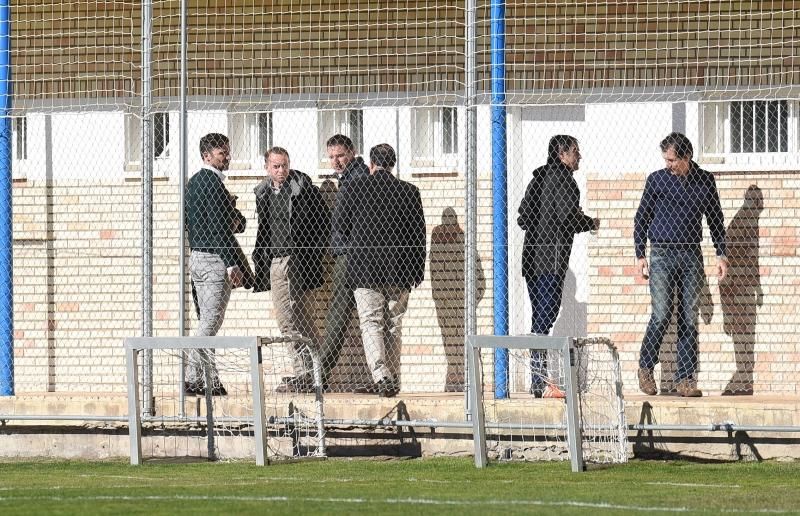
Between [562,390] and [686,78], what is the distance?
2753 mm

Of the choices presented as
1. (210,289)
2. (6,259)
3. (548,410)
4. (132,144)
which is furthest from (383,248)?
(132,144)

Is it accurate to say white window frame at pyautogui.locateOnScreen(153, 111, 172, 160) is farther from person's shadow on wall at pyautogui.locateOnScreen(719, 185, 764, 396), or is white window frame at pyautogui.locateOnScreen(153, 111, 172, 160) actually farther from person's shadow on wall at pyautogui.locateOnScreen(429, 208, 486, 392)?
person's shadow on wall at pyautogui.locateOnScreen(719, 185, 764, 396)

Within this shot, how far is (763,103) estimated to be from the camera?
13461mm

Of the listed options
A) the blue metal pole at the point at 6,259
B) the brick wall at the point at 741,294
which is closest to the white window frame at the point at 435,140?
the brick wall at the point at 741,294

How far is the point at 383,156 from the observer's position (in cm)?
1273

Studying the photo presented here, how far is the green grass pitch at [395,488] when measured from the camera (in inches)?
346

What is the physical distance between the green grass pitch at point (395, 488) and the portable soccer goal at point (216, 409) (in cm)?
35

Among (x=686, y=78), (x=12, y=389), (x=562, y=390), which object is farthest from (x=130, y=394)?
(x=686, y=78)

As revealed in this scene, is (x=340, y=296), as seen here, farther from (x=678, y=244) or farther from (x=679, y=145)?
(x=679, y=145)

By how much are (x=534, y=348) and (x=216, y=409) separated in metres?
2.65

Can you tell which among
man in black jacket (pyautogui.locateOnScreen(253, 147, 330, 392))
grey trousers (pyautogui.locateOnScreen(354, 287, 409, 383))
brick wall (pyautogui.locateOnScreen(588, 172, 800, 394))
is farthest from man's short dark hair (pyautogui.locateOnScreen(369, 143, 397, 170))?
brick wall (pyautogui.locateOnScreen(588, 172, 800, 394))

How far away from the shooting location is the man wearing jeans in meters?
12.3

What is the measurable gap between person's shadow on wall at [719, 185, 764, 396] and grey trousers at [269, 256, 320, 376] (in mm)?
3147

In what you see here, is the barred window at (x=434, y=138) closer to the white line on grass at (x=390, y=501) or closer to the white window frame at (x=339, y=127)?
the white window frame at (x=339, y=127)
